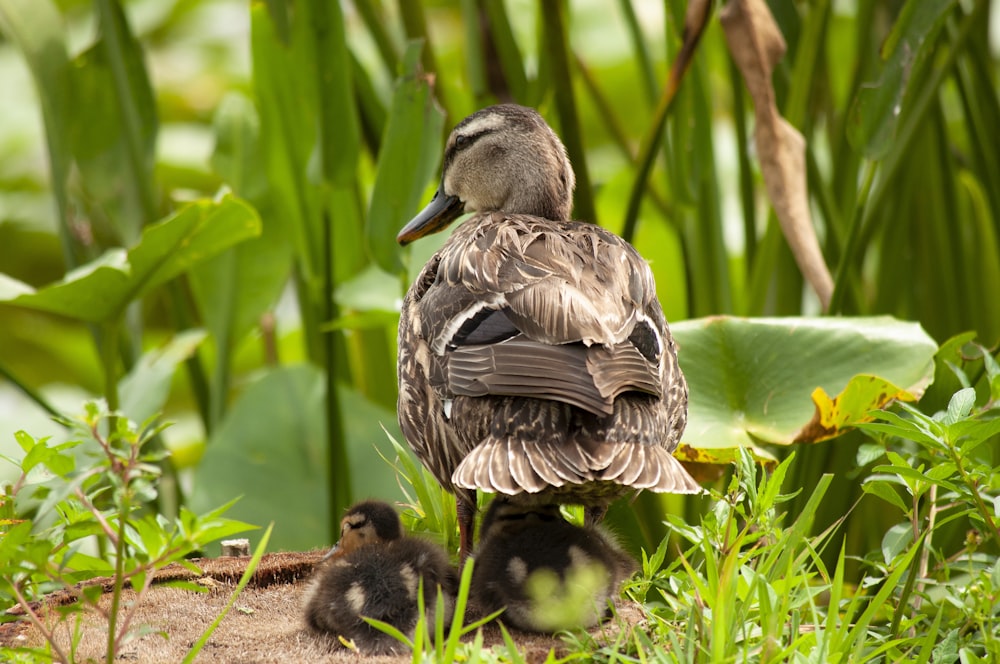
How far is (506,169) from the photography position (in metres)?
3.48

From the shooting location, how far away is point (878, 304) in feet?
14.5

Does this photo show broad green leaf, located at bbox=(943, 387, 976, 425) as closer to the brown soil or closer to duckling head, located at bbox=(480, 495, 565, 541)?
the brown soil

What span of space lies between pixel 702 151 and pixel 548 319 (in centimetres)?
165

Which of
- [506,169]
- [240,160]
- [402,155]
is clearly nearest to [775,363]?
[506,169]

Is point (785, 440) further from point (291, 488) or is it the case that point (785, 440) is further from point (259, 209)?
point (259, 209)

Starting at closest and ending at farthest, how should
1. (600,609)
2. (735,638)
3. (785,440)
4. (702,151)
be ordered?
(735,638)
(600,609)
(785,440)
(702,151)

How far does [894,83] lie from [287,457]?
7.66 feet

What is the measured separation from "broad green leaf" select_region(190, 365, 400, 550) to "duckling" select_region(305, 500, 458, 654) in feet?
4.19

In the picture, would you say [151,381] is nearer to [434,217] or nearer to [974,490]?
[434,217]

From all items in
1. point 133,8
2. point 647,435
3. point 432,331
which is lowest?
point 647,435

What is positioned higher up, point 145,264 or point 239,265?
point 145,264

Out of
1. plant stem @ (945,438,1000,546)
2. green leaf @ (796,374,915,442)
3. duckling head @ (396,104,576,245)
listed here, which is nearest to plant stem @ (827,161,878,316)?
green leaf @ (796,374,915,442)

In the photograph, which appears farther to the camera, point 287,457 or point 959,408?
point 287,457

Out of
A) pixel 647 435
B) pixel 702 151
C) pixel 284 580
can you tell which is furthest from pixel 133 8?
pixel 647 435
